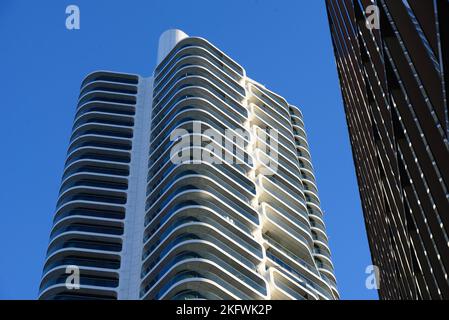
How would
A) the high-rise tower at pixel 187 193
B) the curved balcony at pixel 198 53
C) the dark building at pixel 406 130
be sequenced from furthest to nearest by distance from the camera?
the curved balcony at pixel 198 53, the high-rise tower at pixel 187 193, the dark building at pixel 406 130

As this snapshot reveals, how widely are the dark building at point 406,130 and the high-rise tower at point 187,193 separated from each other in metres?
14.3

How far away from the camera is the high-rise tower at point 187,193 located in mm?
66188

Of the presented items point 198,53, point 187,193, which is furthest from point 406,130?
point 198,53

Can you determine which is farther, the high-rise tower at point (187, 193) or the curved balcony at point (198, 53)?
the curved balcony at point (198, 53)

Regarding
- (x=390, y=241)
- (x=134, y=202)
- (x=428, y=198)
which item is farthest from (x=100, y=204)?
(x=428, y=198)

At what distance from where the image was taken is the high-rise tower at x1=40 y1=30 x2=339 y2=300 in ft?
217

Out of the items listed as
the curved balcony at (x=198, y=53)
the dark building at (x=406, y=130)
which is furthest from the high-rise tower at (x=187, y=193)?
the dark building at (x=406, y=130)

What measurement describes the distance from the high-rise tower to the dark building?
1431 cm

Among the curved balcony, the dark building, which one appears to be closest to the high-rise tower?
the curved balcony

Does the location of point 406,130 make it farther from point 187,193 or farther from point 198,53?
point 198,53

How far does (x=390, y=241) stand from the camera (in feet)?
161

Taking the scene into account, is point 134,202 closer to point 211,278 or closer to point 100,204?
point 100,204

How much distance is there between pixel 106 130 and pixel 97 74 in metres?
11.5

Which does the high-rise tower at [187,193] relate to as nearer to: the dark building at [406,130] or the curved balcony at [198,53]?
the curved balcony at [198,53]
